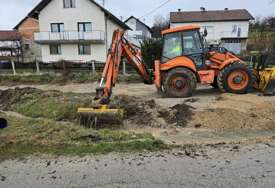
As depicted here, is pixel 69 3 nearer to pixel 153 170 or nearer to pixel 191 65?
pixel 191 65

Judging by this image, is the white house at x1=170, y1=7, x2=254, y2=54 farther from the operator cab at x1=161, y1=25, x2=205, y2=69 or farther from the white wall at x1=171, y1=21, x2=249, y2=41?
the operator cab at x1=161, y1=25, x2=205, y2=69

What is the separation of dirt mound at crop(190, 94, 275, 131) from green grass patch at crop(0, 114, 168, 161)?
1.76 metres

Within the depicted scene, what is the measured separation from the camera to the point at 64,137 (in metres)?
5.34

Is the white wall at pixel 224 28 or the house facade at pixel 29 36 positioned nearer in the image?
the white wall at pixel 224 28

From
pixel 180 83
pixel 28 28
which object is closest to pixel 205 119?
pixel 180 83

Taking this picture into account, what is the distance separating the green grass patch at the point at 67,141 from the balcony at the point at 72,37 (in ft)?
76.7

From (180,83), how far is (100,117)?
4.25 m

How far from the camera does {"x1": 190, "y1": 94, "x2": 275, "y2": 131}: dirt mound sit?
19.5ft

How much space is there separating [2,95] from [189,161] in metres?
9.91

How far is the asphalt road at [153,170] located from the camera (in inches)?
139

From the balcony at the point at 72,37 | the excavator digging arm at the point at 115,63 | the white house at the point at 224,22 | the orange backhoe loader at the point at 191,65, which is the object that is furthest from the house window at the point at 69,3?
the orange backhoe loader at the point at 191,65

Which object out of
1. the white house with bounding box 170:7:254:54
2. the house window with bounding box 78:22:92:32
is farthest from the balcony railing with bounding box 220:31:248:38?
the house window with bounding box 78:22:92:32

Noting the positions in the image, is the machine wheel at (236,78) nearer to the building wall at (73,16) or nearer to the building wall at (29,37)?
the building wall at (73,16)

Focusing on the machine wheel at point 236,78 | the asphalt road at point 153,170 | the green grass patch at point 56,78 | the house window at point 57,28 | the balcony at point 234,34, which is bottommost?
the asphalt road at point 153,170
